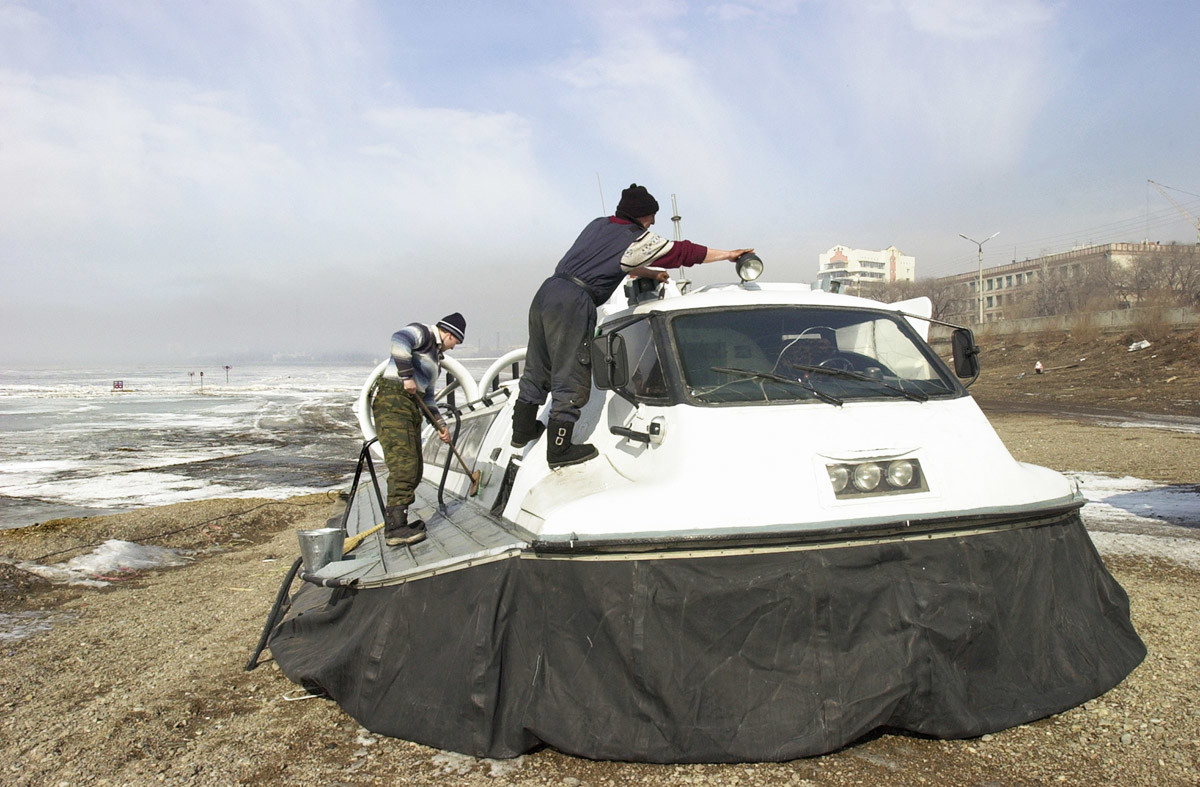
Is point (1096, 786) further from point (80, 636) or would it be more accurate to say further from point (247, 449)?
point (247, 449)

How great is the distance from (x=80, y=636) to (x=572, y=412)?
10.1ft

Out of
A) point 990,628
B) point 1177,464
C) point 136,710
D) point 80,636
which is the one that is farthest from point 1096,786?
point 1177,464

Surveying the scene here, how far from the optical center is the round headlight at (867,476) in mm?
2900

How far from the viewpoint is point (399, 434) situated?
4.56 metres

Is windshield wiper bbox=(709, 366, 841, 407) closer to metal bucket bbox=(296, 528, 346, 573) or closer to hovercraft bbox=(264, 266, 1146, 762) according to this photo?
hovercraft bbox=(264, 266, 1146, 762)

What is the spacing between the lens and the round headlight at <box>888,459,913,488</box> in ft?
9.62

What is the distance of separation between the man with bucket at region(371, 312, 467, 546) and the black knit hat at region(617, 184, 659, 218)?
146 cm

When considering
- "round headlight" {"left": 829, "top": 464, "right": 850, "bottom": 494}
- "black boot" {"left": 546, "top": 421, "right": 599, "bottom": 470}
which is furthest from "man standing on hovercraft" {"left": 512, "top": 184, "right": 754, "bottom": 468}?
"round headlight" {"left": 829, "top": 464, "right": 850, "bottom": 494}

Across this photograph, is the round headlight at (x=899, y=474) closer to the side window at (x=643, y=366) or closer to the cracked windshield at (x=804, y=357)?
the cracked windshield at (x=804, y=357)

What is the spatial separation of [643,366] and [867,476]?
1.18m

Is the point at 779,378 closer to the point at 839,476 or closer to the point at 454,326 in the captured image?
the point at 839,476

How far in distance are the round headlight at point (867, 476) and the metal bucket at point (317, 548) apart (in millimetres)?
2352

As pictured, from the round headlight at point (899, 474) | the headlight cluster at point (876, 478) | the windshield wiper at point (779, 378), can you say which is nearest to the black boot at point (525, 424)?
the windshield wiper at point (779, 378)

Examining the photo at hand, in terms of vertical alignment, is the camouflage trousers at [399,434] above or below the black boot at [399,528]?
above
